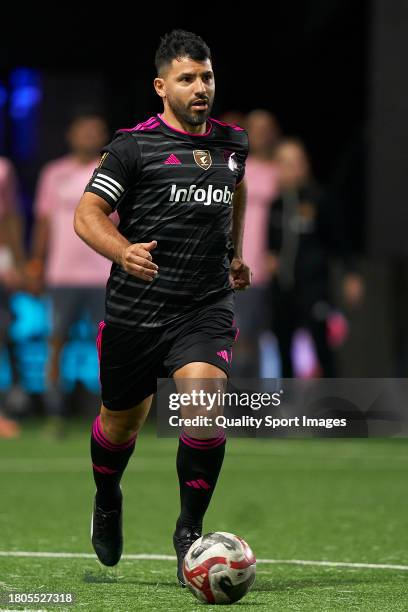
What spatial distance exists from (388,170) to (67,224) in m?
3.60

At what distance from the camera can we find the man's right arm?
5738 mm

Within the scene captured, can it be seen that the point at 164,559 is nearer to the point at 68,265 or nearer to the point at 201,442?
the point at 201,442

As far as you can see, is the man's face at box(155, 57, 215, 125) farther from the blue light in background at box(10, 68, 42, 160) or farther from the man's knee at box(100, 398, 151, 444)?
the blue light in background at box(10, 68, 42, 160)

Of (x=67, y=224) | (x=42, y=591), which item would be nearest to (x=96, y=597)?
(x=42, y=591)

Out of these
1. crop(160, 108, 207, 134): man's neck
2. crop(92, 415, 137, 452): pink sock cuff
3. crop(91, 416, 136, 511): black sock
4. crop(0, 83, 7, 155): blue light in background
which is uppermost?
crop(0, 83, 7, 155): blue light in background

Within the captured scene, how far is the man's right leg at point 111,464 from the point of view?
6484 mm

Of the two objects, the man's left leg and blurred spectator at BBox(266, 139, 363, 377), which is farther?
blurred spectator at BBox(266, 139, 363, 377)

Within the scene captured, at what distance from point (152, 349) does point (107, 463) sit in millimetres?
622

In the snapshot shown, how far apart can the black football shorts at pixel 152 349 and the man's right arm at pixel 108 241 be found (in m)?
0.40

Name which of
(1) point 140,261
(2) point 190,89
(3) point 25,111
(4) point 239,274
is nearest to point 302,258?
(3) point 25,111

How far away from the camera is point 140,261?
5723 millimetres

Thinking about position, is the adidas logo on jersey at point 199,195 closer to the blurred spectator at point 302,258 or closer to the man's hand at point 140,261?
the man's hand at point 140,261

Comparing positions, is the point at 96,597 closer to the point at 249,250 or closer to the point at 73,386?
the point at 249,250

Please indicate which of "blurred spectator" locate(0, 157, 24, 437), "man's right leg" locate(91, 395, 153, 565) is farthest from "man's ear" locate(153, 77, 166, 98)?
"blurred spectator" locate(0, 157, 24, 437)
